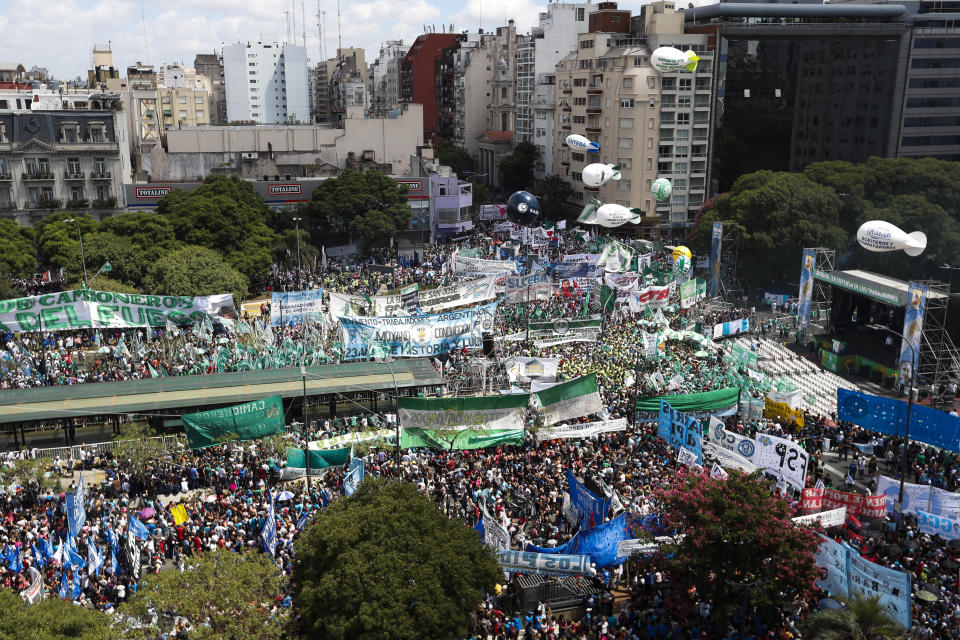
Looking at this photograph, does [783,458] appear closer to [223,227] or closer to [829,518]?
[829,518]

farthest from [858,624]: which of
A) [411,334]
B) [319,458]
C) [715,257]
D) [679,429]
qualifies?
[715,257]

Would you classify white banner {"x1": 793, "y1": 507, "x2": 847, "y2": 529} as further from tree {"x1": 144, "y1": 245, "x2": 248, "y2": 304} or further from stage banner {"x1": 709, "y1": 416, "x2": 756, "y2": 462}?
tree {"x1": 144, "y1": 245, "x2": 248, "y2": 304}

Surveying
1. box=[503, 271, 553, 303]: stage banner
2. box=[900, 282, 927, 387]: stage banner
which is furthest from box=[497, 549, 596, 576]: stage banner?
box=[503, 271, 553, 303]: stage banner

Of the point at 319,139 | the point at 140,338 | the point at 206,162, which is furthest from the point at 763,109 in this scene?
the point at 140,338

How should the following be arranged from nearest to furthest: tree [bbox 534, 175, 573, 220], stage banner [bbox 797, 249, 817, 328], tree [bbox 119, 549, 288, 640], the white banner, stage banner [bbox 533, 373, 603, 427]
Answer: tree [bbox 119, 549, 288, 640] < the white banner < stage banner [bbox 533, 373, 603, 427] < stage banner [bbox 797, 249, 817, 328] < tree [bbox 534, 175, 573, 220]

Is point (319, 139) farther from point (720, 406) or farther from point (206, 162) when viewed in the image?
point (720, 406)
